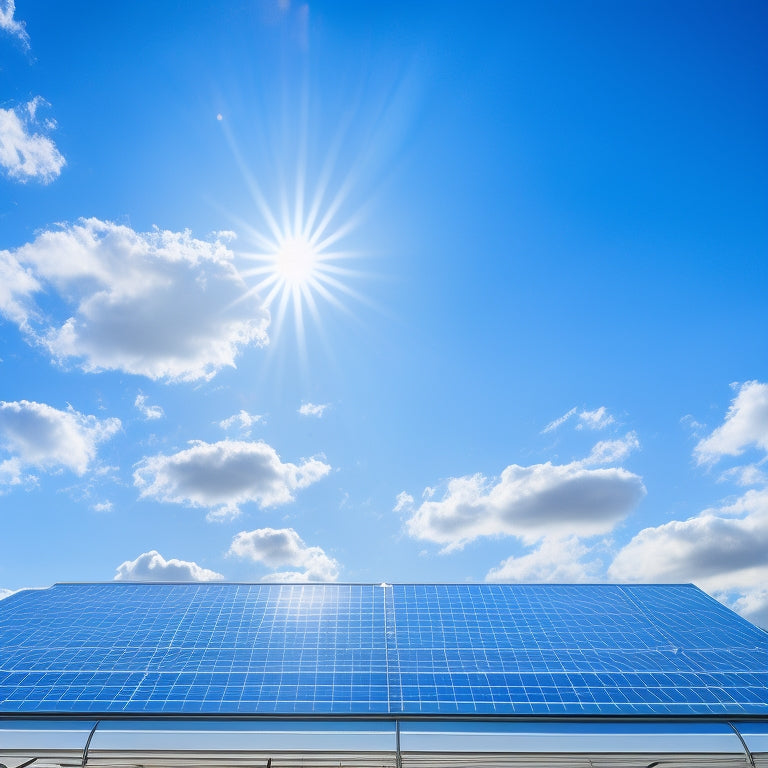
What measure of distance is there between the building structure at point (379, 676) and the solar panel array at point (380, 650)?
0.21 ft

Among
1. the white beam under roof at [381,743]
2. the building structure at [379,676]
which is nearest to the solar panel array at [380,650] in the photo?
the building structure at [379,676]

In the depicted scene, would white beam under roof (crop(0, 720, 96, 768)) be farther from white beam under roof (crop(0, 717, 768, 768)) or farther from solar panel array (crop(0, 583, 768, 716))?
solar panel array (crop(0, 583, 768, 716))

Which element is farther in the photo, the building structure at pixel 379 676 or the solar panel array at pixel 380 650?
the solar panel array at pixel 380 650

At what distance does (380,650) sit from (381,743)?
21.2ft

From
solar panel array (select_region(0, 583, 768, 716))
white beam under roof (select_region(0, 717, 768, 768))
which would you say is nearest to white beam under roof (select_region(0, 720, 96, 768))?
white beam under roof (select_region(0, 717, 768, 768))

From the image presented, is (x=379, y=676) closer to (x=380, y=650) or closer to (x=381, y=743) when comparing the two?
(x=380, y=650)

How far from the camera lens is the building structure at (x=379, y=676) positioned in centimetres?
1002

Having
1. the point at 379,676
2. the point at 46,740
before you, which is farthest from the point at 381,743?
the point at 46,740

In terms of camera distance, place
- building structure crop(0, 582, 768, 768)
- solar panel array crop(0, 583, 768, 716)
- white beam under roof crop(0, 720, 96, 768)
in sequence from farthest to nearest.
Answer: solar panel array crop(0, 583, 768, 716), building structure crop(0, 582, 768, 768), white beam under roof crop(0, 720, 96, 768)

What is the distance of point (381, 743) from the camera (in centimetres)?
990

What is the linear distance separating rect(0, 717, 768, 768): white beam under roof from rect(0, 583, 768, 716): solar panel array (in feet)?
3.31

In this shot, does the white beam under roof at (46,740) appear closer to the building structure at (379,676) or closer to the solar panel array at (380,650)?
the building structure at (379,676)

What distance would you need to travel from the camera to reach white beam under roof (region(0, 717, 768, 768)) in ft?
32.4

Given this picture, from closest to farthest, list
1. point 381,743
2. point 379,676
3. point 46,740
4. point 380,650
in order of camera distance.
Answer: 1. point 381,743
2. point 46,740
3. point 379,676
4. point 380,650
